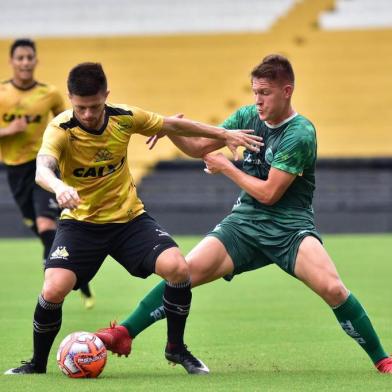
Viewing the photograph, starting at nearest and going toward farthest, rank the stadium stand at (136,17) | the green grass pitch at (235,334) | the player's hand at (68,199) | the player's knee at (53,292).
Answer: the player's hand at (68,199), the green grass pitch at (235,334), the player's knee at (53,292), the stadium stand at (136,17)

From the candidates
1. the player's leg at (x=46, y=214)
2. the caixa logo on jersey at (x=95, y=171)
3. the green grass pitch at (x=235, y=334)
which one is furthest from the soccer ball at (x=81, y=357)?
the player's leg at (x=46, y=214)

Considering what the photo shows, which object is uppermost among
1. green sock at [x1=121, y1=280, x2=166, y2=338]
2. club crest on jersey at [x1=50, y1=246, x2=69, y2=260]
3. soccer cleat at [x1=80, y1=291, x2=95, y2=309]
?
club crest on jersey at [x1=50, y1=246, x2=69, y2=260]

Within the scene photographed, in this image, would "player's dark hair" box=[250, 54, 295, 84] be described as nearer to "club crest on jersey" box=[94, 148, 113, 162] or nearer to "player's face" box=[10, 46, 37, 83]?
"club crest on jersey" box=[94, 148, 113, 162]

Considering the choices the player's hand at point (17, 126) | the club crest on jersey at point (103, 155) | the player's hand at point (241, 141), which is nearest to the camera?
the club crest on jersey at point (103, 155)

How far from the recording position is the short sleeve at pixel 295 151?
6.38 meters

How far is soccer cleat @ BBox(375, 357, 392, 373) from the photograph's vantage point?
6.26 meters

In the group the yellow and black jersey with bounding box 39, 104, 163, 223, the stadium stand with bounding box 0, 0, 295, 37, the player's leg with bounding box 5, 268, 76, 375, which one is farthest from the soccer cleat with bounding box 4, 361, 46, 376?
the stadium stand with bounding box 0, 0, 295, 37

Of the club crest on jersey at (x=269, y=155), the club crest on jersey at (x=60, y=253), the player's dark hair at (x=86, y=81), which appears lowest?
the club crest on jersey at (x=60, y=253)

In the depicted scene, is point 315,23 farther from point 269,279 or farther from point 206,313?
point 206,313

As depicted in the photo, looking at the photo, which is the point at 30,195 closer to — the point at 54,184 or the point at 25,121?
the point at 25,121

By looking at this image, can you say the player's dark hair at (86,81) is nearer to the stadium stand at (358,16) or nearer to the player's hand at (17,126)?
the player's hand at (17,126)

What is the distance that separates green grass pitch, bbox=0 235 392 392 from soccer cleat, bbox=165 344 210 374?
0.08 meters

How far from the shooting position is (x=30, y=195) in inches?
398

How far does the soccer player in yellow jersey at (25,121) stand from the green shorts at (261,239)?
3.66 metres
